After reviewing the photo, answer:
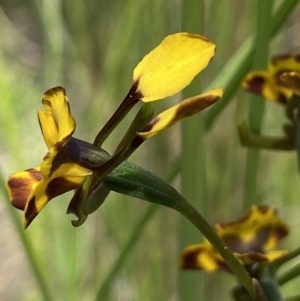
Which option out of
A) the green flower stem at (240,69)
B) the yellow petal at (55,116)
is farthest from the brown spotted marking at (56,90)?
the green flower stem at (240,69)

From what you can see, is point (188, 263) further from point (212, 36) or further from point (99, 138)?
point (212, 36)

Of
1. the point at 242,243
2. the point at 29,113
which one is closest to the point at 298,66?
the point at 242,243

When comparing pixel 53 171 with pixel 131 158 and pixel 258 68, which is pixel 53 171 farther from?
pixel 131 158

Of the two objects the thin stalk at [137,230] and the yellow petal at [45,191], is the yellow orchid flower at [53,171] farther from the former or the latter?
the thin stalk at [137,230]

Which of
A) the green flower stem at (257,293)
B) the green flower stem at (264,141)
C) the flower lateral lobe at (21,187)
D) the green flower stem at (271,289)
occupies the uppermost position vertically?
the flower lateral lobe at (21,187)

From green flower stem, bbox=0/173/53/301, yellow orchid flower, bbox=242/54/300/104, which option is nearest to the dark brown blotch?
yellow orchid flower, bbox=242/54/300/104

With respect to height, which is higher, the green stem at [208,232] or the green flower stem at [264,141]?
the green stem at [208,232]
